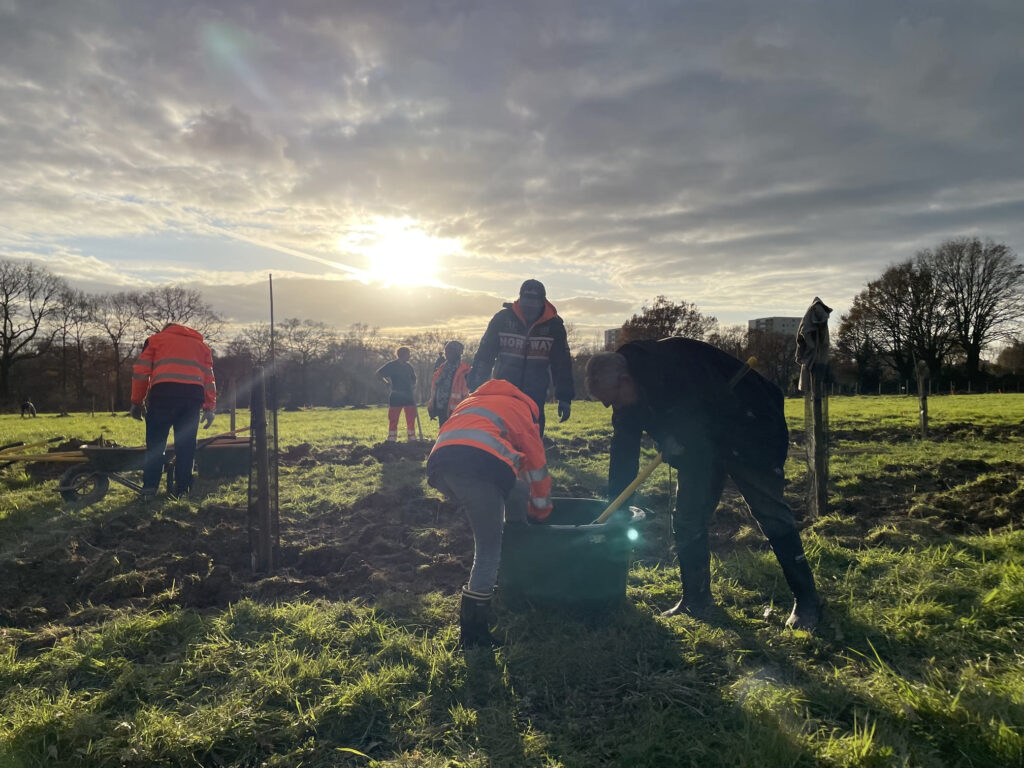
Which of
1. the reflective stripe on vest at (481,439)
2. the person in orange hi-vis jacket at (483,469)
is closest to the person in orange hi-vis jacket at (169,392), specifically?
the person in orange hi-vis jacket at (483,469)

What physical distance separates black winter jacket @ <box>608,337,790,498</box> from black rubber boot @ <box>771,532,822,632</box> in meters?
0.43

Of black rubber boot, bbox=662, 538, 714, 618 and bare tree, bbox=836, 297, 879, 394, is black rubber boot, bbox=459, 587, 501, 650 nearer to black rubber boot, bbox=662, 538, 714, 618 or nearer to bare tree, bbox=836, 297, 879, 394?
black rubber boot, bbox=662, 538, 714, 618

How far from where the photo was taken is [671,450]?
348 centimetres

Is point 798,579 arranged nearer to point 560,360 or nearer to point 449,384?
point 560,360

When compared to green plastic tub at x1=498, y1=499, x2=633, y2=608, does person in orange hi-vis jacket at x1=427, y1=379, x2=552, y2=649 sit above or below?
above

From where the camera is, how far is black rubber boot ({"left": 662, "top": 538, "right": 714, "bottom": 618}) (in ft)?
11.8

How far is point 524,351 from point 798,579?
312 centimetres

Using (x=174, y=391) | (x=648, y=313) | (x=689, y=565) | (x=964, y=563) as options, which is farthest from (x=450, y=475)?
(x=648, y=313)

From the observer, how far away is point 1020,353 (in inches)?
1796

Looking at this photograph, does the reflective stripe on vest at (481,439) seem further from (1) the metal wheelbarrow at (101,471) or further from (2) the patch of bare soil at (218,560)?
(1) the metal wheelbarrow at (101,471)

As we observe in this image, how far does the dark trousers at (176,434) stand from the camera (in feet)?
21.2

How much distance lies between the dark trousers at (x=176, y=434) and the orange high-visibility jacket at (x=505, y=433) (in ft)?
15.0

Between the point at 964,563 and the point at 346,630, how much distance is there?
406 cm

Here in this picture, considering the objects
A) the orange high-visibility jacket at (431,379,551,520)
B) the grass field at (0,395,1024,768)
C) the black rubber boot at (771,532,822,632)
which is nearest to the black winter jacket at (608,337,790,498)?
the black rubber boot at (771,532,822,632)
